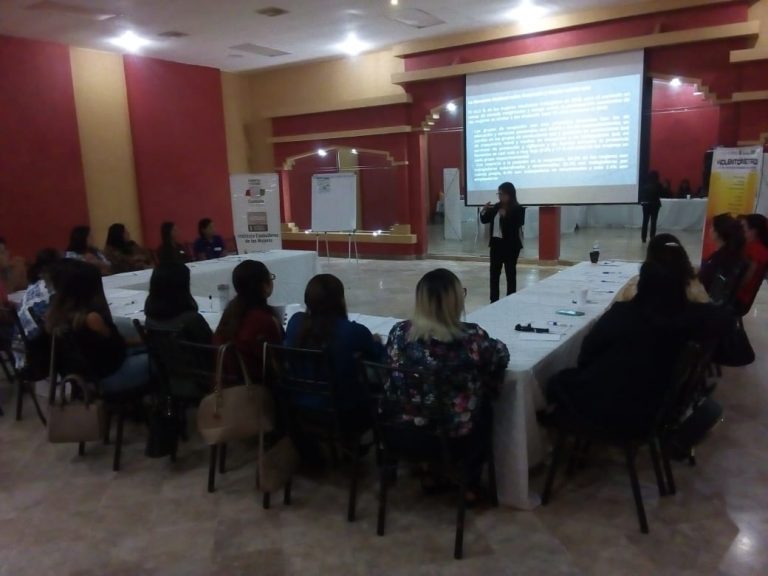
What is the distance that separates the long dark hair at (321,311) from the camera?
7.63 feet

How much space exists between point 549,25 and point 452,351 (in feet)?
22.7

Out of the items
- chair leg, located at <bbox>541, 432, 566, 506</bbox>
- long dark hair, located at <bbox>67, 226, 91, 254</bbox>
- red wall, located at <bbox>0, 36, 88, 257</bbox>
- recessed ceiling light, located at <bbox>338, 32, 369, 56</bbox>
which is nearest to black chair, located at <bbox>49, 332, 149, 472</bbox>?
chair leg, located at <bbox>541, 432, 566, 506</bbox>

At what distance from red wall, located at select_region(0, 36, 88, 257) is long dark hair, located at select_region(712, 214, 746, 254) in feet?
25.1

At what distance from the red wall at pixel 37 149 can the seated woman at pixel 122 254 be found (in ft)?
7.26

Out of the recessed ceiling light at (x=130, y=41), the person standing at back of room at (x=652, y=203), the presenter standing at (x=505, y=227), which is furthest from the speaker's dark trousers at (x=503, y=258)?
the recessed ceiling light at (x=130, y=41)

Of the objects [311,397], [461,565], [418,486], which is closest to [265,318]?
[311,397]

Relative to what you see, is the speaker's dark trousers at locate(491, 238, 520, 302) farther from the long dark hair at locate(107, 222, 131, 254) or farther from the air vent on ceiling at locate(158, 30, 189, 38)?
the air vent on ceiling at locate(158, 30, 189, 38)

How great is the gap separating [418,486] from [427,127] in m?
7.50

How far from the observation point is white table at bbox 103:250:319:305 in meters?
4.98

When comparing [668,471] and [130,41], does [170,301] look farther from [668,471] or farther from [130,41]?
[130,41]

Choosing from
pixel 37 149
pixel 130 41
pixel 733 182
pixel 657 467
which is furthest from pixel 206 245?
pixel 733 182

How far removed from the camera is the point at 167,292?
3.01 meters

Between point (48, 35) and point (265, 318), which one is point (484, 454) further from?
point (48, 35)

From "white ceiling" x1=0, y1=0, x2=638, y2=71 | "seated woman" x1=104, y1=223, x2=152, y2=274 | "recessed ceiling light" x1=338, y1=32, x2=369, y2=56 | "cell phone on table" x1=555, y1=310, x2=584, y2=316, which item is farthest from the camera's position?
"recessed ceiling light" x1=338, y1=32, x2=369, y2=56
